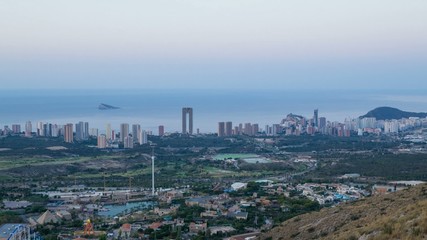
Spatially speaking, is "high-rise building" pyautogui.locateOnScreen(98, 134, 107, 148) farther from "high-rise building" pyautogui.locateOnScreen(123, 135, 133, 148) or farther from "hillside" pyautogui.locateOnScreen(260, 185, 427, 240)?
"hillside" pyautogui.locateOnScreen(260, 185, 427, 240)

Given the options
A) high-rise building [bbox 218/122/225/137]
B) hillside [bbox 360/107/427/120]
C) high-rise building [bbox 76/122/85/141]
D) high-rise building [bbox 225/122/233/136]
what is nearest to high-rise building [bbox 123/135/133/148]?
high-rise building [bbox 76/122/85/141]

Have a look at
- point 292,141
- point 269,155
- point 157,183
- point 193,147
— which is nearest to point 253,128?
point 292,141

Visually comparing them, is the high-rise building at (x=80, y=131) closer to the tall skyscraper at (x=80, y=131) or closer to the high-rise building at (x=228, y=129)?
the tall skyscraper at (x=80, y=131)

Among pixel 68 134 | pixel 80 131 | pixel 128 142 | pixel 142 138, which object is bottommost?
pixel 128 142

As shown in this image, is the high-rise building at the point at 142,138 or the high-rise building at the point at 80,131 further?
the high-rise building at the point at 80,131

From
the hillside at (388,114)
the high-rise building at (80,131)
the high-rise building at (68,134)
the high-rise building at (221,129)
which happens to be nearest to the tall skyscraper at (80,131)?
the high-rise building at (80,131)

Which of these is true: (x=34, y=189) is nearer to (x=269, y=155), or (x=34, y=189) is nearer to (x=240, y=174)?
(x=240, y=174)

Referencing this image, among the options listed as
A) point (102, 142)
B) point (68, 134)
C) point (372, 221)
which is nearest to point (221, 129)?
point (102, 142)

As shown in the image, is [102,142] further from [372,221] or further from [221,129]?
[372,221]
